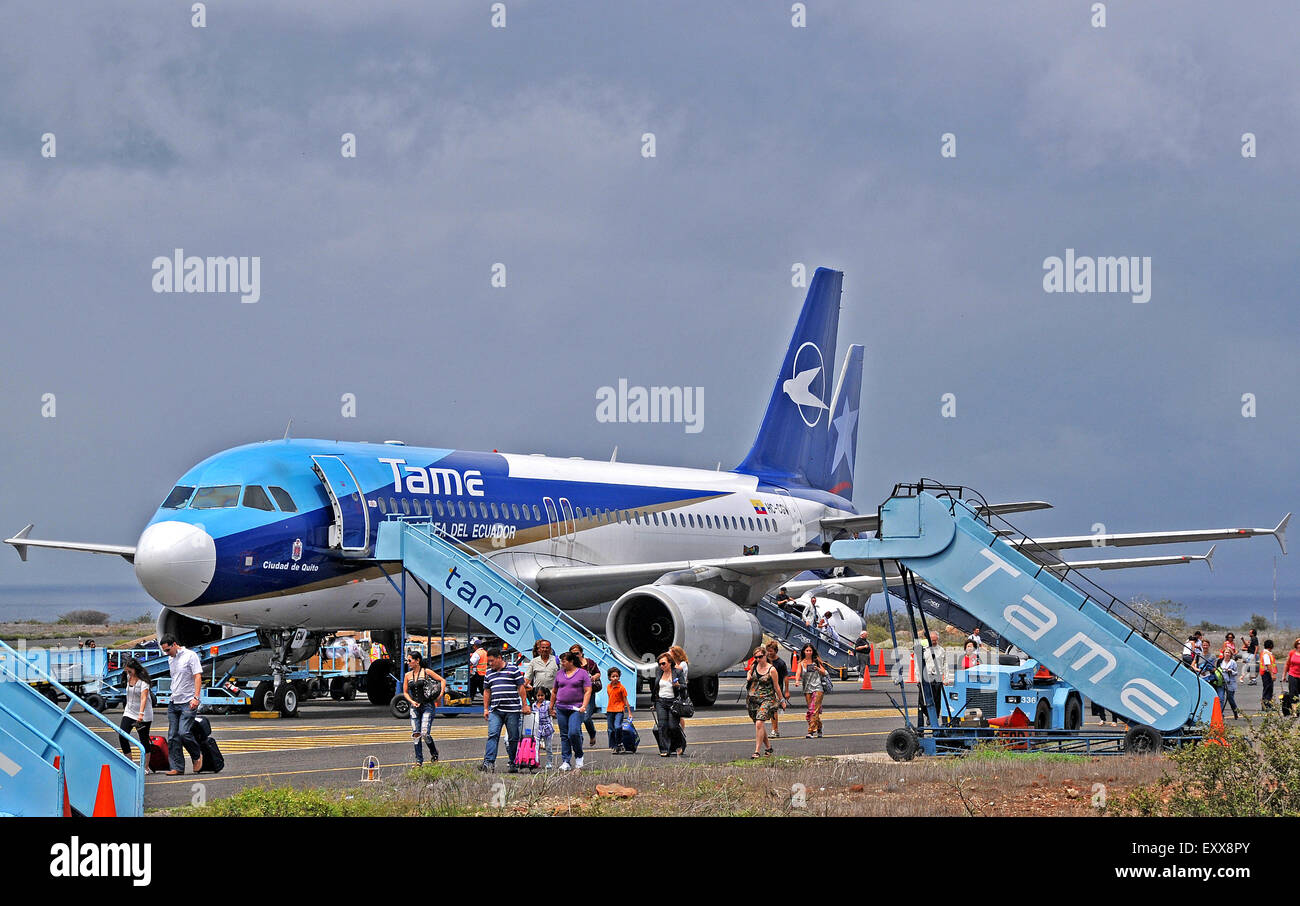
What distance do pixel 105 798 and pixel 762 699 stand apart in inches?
381

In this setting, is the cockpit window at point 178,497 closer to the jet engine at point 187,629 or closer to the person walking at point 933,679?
the jet engine at point 187,629

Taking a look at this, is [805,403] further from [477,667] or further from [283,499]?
[283,499]

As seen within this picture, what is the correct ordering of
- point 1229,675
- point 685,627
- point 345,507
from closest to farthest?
point 345,507 < point 685,627 < point 1229,675

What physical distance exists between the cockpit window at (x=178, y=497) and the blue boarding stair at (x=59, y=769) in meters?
11.4

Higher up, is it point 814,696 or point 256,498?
point 256,498

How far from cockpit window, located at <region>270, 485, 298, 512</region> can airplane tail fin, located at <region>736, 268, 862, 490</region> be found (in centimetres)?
1563

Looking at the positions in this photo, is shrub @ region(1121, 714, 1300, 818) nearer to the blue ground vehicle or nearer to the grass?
the grass

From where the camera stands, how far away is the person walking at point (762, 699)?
19531 mm

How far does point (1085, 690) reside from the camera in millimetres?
18062

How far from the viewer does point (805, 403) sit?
40.3 meters

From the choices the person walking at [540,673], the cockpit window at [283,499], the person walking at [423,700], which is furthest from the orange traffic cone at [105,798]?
the cockpit window at [283,499]

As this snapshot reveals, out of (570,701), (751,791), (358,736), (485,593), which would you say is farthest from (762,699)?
(485,593)
